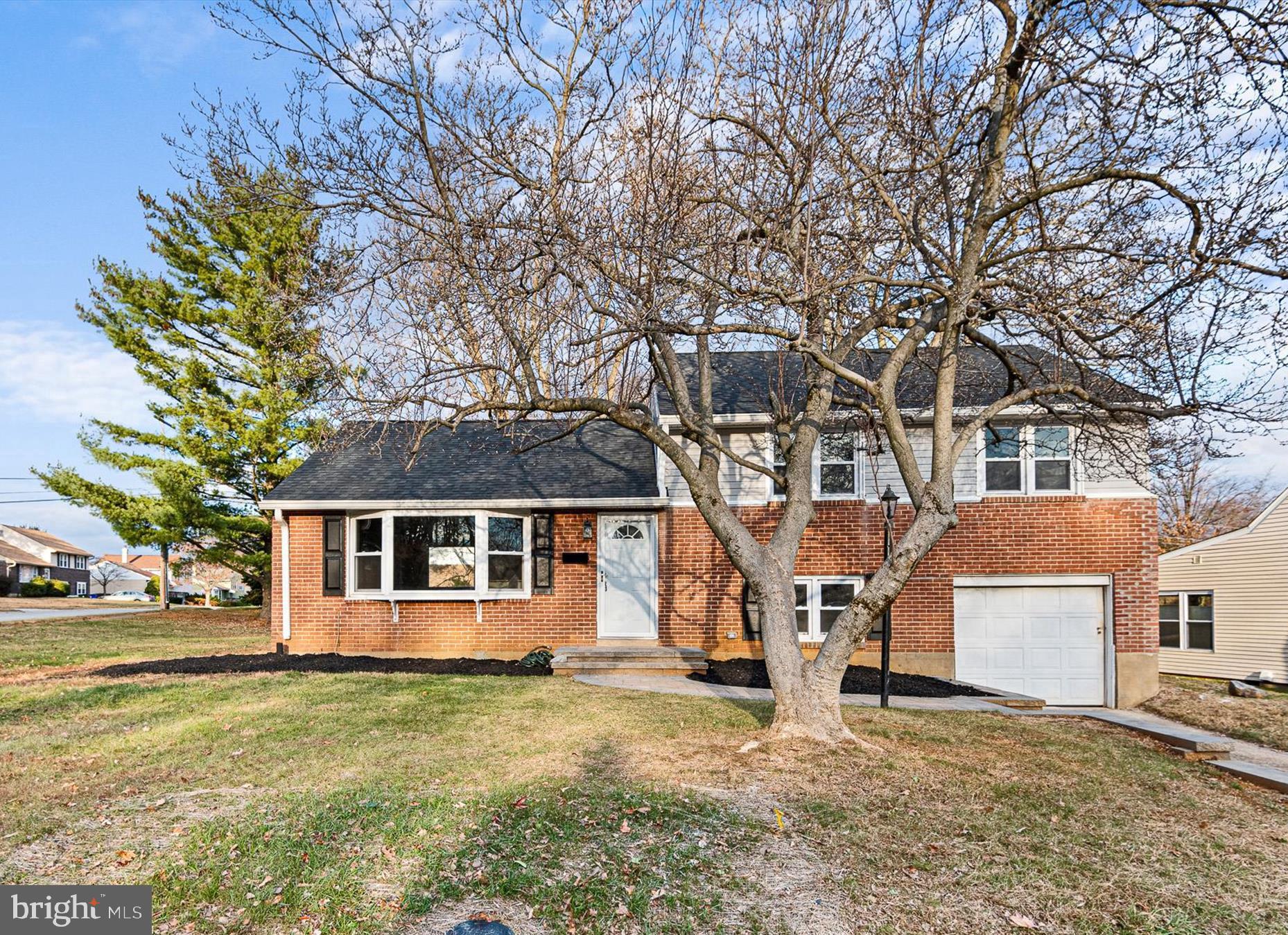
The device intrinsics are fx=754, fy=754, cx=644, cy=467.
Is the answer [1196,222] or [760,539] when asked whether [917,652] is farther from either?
[1196,222]

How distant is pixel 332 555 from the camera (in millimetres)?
13406

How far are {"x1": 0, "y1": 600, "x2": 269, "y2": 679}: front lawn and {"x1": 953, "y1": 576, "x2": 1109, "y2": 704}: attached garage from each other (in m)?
13.0

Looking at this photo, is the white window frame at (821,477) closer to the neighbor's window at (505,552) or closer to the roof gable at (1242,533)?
the neighbor's window at (505,552)

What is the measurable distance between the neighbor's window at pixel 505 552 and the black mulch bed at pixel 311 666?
142 cm

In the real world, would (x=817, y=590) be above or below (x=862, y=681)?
above

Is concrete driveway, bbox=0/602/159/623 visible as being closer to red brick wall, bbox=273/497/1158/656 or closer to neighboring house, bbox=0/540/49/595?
red brick wall, bbox=273/497/1158/656

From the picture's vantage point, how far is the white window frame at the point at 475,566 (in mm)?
13047

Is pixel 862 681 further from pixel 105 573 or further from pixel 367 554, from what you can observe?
pixel 105 573

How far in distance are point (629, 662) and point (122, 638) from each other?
1234cm

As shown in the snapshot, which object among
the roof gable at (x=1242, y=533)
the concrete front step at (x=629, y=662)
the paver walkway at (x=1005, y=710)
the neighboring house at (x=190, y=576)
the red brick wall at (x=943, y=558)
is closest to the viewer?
the paver walkway at (x=1005, y=710)

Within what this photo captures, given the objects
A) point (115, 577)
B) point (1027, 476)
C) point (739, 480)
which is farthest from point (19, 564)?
point (1027, 476)

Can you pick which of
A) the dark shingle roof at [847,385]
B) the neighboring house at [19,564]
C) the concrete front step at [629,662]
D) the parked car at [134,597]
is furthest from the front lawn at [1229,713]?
the neighboring house at [19,564]

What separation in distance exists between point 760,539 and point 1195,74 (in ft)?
28.9

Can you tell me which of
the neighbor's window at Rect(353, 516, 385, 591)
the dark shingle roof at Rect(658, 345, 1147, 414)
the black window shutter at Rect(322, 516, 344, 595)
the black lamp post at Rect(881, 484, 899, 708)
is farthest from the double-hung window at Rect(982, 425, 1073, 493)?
the black window shutter at Rect(322, 516, 344, 595)
